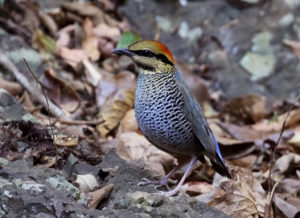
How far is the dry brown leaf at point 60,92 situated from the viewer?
18.7ft

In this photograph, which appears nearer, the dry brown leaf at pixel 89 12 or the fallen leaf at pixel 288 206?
the fallen leaf at pixel 288 206

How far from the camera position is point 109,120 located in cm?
550

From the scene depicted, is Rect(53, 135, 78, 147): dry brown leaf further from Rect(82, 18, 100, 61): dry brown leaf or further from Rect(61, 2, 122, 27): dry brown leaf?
Rect(61, 2, 122, 27): dry brown leaf

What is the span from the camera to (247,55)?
7.75m

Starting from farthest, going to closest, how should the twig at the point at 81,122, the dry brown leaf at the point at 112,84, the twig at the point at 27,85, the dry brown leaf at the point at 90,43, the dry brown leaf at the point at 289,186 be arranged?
1. the dry brown leaf at the point at 90,43
2. the dry brown leaf at the point at 112,84
3. the twig at the point at 27,85
4. the twig at the point at 81,122
5. the dry brown leaf at the point at 289,186

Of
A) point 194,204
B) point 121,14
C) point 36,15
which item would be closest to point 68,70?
point 36,15

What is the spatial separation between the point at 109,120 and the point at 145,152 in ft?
2.82

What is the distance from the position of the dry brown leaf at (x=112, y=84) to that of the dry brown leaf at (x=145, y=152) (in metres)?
1.08

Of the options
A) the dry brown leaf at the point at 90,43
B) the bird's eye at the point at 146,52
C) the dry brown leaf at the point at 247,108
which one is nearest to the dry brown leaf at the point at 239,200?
the bird's eye at the point at 146,52

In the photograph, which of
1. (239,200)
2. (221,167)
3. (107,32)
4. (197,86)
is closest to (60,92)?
(107,32)

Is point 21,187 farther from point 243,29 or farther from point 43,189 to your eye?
point 243,29

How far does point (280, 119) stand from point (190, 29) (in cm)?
240

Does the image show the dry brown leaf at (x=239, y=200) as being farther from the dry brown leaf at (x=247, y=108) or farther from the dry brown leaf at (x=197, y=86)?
the dry brown leaf at (x=197, y=86)

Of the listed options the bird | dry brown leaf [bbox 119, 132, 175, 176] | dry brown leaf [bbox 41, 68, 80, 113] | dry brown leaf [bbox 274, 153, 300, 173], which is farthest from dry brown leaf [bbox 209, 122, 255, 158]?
dry brown leaf [bbox 41, 68, 80, 113]
